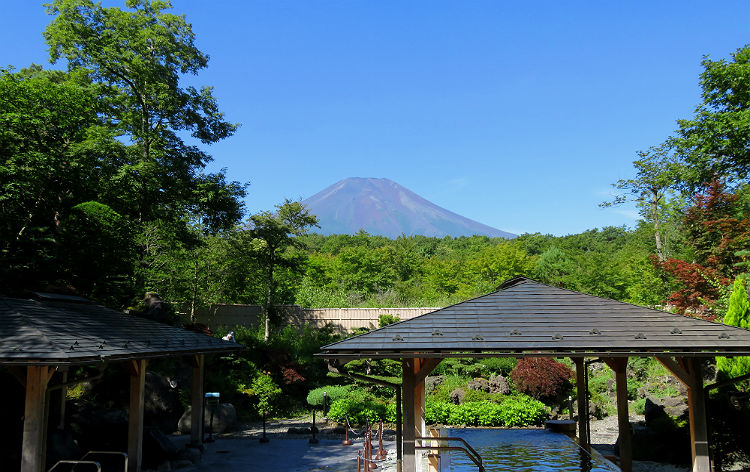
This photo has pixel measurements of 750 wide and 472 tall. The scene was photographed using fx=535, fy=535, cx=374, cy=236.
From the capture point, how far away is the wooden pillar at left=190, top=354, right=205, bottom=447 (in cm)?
1330

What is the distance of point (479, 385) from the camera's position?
65.6 feet

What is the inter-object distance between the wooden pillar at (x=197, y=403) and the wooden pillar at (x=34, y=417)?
513 centimetres

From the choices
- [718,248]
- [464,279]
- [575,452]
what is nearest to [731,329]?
[575,452]

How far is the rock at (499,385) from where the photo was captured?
63.9 ft

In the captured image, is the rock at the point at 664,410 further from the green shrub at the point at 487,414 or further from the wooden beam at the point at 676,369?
the wooden beam at the point at 676,369

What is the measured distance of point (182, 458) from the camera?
12062mm

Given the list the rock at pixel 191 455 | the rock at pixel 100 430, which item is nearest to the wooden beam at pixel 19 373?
the rock at pixel 100 430

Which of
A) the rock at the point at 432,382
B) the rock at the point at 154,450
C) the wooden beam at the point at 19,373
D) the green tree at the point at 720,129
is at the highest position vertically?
the green tree at the point at 720,129

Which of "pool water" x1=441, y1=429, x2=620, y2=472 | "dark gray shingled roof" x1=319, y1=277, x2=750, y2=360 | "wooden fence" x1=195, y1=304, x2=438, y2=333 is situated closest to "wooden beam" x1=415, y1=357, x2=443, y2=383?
"dark gray shingled roof" x1=319, y1=277, x2=750, y2=360

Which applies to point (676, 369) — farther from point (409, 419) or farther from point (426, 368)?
point (409, 419)

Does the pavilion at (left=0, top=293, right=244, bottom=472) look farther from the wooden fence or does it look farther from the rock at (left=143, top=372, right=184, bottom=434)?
the wooden fence

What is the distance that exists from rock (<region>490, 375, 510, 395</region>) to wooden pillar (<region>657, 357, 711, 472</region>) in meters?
11.8

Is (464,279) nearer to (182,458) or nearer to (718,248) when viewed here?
(718,248)

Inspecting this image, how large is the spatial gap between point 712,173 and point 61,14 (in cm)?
2806
